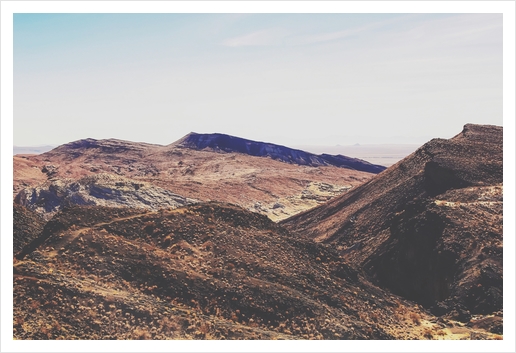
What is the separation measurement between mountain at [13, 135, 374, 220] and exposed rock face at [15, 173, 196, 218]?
15 centimetres

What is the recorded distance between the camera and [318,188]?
248 feet

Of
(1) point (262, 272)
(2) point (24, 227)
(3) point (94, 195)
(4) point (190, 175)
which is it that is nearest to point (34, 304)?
(1) point (262, 272)

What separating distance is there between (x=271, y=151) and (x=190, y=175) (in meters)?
30.5

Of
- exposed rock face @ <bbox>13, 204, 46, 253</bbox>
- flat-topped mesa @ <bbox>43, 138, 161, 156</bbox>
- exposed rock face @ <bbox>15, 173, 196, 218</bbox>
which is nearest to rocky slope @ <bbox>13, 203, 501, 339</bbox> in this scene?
exposed rock face @ <bbox>13, 204, 46, 253</bbox>

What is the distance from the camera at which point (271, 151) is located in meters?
115

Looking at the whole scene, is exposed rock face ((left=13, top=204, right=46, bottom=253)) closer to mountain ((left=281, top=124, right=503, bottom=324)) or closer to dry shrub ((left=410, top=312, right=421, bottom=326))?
mountain ((left=281, top=124, right=503, bottom=324))

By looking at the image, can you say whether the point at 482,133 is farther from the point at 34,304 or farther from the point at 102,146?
the point at 102,146

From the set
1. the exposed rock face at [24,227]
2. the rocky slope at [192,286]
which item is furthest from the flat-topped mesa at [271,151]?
the rocky slope at [192,286]

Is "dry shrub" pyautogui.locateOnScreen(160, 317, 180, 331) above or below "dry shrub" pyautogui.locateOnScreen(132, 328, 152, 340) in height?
above

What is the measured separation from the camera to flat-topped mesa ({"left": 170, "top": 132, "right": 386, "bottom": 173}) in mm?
112812

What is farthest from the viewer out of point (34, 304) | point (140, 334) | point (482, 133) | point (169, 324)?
point (482, 133)

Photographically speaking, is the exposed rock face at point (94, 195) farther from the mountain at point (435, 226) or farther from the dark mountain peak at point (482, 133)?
the dark mountain peak at point (482, 133)

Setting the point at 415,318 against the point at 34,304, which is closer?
the point at 34,304

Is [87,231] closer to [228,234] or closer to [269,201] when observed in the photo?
[228,234]
